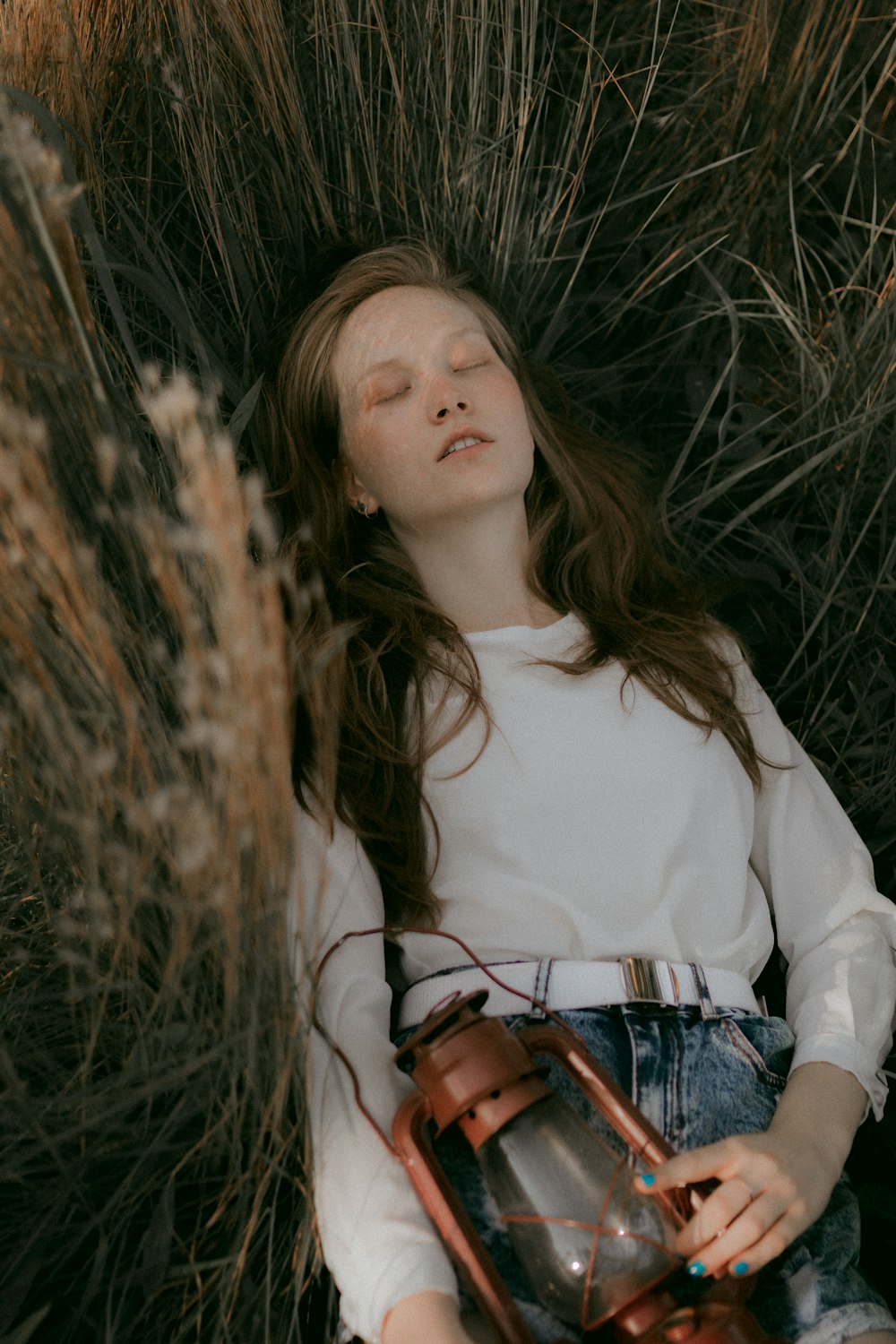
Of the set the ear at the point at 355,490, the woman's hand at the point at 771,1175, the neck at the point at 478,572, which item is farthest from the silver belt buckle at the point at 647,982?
the ear at the point at 355,490

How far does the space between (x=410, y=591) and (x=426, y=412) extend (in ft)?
0.95

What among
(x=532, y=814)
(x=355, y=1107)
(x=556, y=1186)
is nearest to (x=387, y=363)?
(x=532, y=814)

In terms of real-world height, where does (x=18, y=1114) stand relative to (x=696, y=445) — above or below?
below

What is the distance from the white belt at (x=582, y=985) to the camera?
1458 mm

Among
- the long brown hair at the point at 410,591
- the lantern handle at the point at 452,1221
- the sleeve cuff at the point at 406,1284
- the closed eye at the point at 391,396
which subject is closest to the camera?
the lantern handle at the point at 452,1221

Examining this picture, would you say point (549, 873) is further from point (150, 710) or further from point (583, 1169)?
point (150, 710)

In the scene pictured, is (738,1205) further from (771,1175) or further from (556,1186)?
(556,1186)

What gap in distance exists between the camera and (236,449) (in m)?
1.82

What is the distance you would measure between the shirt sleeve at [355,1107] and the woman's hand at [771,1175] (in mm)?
281

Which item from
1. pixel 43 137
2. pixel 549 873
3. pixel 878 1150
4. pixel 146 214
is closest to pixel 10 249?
pixel 43 137

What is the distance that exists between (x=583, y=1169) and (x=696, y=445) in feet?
4.98

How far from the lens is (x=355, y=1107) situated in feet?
4.32

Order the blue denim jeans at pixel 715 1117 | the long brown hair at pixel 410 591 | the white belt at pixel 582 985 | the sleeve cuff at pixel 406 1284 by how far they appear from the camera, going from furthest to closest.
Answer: the long brown hair at pixel 410 591 → the white belt at pixel 582 985 → the blue denim jeans at pixel 715 1117 → the sleeve cuff at pixel 406 1284

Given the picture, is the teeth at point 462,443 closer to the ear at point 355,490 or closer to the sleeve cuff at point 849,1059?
the ear at point 355,490
